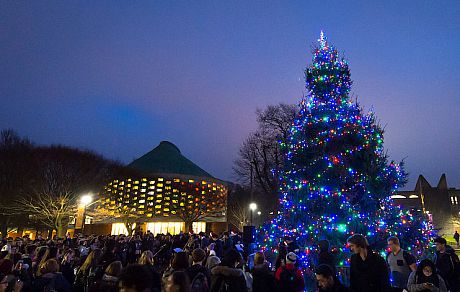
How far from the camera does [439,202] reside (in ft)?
185

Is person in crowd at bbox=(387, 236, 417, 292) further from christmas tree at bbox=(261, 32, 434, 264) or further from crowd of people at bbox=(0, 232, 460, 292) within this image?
christmas tree at bbox=(261, 32, 434, 264)

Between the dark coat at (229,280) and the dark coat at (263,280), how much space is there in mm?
1098

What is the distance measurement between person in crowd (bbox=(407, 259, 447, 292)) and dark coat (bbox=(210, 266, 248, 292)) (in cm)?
273

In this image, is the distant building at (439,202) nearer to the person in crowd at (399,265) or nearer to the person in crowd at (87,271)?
the person in crowd at (399,265)

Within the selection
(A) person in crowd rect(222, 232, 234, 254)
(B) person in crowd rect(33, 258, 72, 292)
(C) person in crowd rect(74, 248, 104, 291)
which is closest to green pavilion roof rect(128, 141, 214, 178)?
(A) person in crowd rect(222, 232, 234, 254)

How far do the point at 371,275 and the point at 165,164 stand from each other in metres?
59.8

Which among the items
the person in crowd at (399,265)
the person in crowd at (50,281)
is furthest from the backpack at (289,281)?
the person in crowd at (50,281)

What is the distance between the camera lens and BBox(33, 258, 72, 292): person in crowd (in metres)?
5.24

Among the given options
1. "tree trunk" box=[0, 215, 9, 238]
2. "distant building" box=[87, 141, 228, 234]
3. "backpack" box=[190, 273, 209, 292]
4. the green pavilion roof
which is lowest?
"backpack" box=[190, 273, 209, 292]

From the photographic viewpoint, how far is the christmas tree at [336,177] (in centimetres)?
1063

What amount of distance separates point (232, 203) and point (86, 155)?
97.8ft

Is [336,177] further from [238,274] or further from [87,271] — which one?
[87,271]

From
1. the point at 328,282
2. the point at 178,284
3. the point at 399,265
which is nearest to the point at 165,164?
the point at 399,265

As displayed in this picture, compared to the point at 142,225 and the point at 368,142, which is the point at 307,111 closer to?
the point at 368,142
